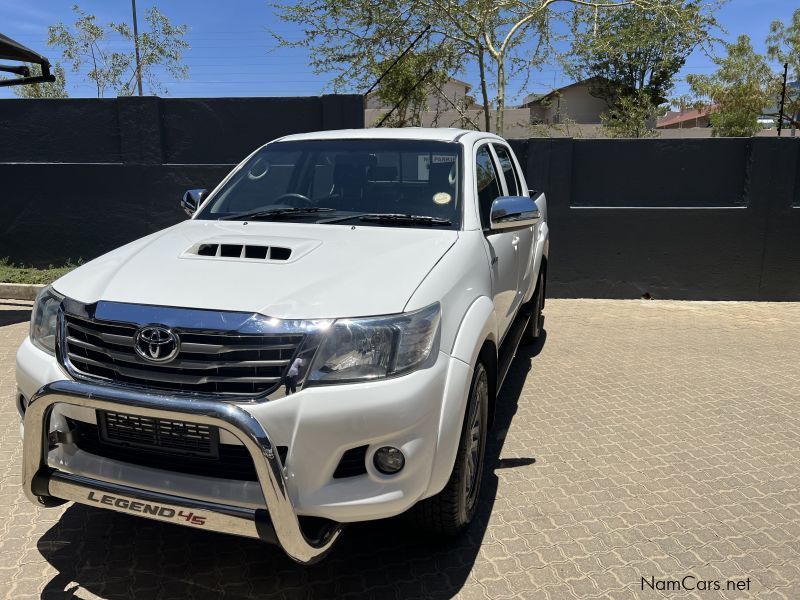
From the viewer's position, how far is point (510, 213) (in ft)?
11.0

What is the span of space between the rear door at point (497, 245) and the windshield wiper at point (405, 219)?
0.91 ft

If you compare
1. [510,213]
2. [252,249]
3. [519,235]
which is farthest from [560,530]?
[519,235]

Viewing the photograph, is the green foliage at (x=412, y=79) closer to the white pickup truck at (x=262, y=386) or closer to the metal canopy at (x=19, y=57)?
the metal canopy at (x=19, y=57)

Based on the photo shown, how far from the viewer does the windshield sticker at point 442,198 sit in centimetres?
345

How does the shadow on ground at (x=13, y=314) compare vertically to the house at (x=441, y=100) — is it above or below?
below

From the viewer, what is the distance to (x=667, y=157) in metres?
7.88

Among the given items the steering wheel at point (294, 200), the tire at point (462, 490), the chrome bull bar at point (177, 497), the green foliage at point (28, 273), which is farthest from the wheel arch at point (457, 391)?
the green foliage at point (28, 273)

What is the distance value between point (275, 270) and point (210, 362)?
53 centimetres

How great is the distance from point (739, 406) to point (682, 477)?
4.64 feet

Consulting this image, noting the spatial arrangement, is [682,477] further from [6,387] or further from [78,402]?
[6,387]

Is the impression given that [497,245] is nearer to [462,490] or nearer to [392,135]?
[392,135]

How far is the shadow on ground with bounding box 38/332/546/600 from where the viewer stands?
2.63m

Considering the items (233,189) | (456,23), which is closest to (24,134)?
(233,189)

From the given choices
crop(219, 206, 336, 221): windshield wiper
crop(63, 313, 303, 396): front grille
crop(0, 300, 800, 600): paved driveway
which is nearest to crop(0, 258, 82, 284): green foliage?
crop(0, 300, 800, 600): paved driveway
